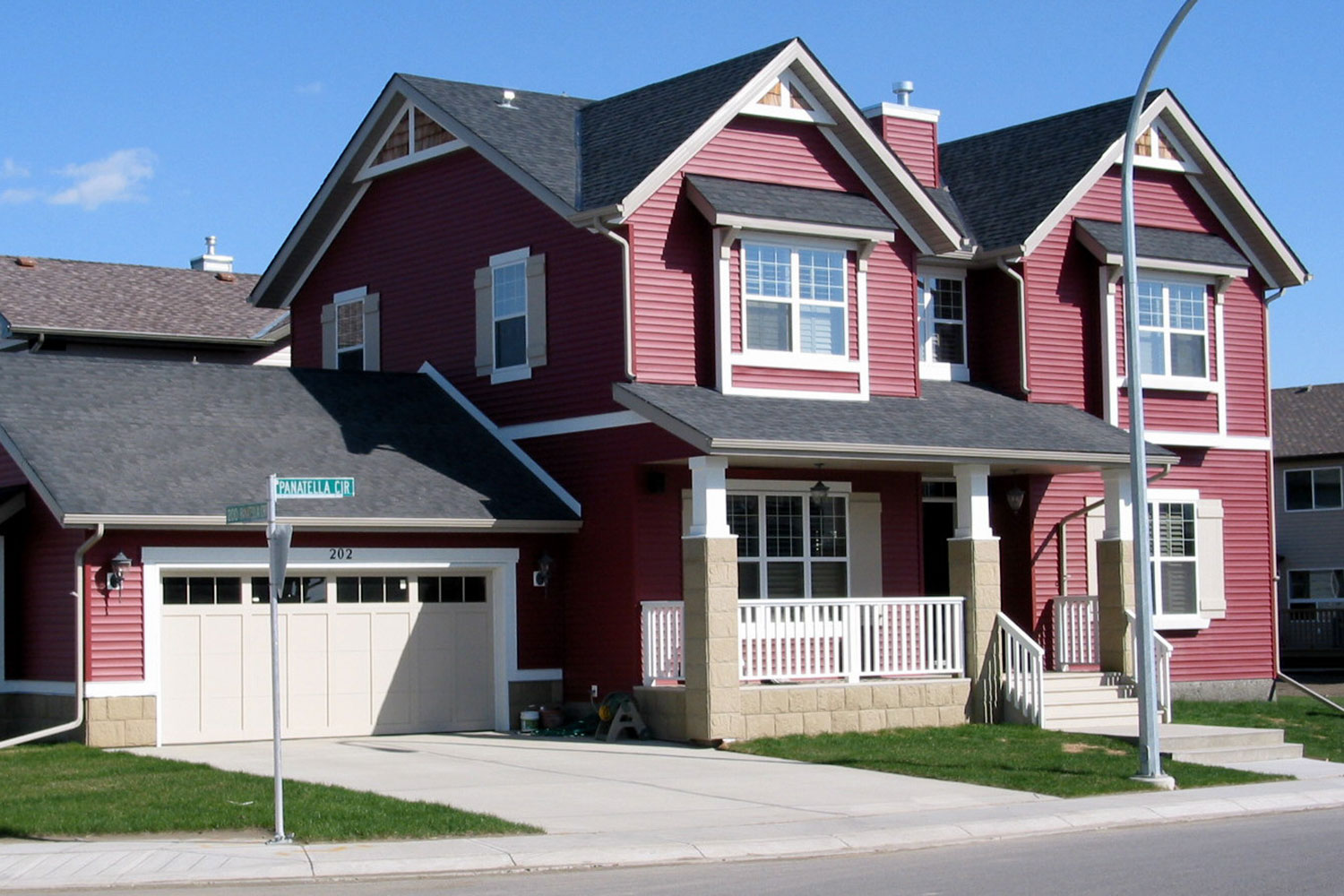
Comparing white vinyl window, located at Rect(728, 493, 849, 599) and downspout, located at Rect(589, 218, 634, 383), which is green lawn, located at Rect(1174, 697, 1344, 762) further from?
downspout, located at Rect(589, 218, 634, 383)

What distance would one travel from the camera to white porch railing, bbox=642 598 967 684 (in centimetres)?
2209

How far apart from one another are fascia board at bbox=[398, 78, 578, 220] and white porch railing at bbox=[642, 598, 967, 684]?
17.4ft

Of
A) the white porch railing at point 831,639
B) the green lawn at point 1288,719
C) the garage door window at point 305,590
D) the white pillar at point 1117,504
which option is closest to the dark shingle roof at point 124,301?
the garage door window at point 305,590

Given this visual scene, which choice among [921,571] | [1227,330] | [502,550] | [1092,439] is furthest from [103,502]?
[1227,330]

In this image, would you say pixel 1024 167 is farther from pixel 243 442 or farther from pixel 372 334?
pixel 243 442

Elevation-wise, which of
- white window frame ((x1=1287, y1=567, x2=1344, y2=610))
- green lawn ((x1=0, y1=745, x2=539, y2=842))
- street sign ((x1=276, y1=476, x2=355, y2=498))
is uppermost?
street sign ((x1=276, y1=476, x2=355, y2=498))

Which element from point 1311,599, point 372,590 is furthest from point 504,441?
point 1311,599

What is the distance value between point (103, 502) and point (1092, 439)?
1269cm

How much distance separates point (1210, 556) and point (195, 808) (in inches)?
690

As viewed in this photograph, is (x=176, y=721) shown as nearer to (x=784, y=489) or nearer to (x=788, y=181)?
(x=784, y=489)

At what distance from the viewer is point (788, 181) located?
24.2 meters

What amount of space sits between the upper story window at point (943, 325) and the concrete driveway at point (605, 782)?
810 centimetres

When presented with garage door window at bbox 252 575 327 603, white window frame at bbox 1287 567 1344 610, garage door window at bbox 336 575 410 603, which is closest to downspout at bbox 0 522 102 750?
garage door window at bbox 252 575 327 603

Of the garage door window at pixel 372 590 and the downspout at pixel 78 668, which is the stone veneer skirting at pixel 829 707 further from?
the downspout at pixel 78 668
